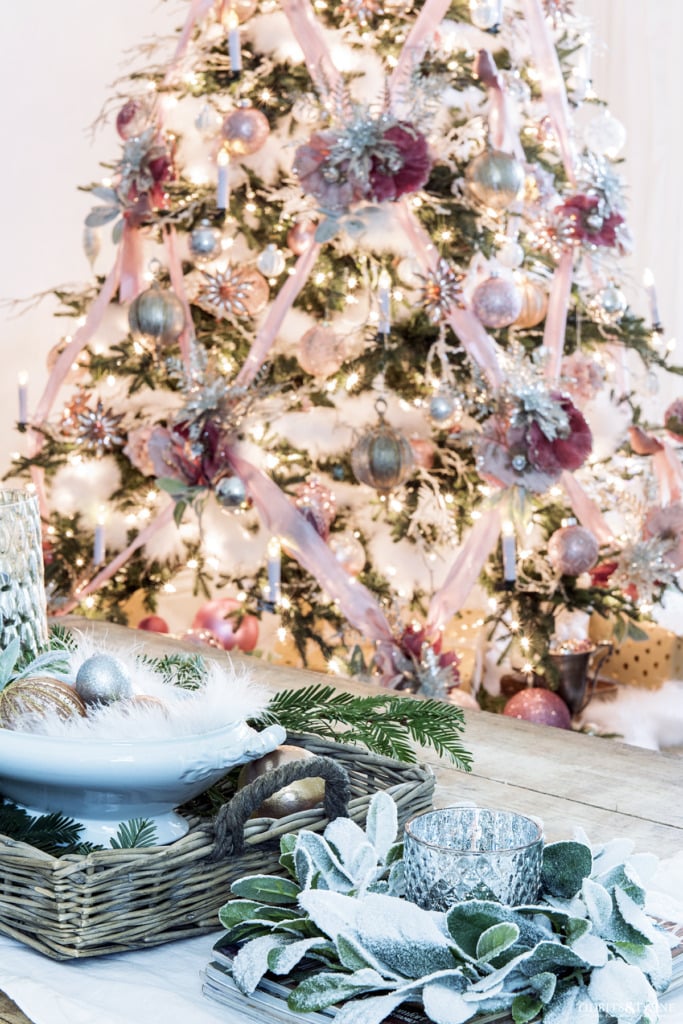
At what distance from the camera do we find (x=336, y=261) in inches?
90.3

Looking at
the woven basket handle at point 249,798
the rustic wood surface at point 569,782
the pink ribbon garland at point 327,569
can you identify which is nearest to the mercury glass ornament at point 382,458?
the pink ribbon garland at point 327,569

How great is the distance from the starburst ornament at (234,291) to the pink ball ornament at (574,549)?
67cm

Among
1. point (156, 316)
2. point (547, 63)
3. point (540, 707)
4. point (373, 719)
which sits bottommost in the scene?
point (540, 707)

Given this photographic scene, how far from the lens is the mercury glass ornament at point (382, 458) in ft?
6.90

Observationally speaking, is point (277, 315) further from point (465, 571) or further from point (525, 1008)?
point (525, 1008)

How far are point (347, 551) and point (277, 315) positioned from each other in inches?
16.3

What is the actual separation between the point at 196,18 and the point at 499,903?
1.97m

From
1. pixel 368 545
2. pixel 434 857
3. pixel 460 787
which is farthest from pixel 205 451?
pixel 434 857

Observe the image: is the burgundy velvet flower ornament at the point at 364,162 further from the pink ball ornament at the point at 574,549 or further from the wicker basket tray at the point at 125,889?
the wicker basket tray at the point at 125,889

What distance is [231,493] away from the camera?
2.15m

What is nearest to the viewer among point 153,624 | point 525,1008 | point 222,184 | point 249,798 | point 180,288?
point 525,1008

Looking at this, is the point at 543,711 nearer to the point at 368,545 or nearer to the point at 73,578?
the point at 368,545

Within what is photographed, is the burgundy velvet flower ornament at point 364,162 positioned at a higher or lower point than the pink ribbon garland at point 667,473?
higher

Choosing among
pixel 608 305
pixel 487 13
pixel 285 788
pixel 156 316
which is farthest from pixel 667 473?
pixel 285 788
